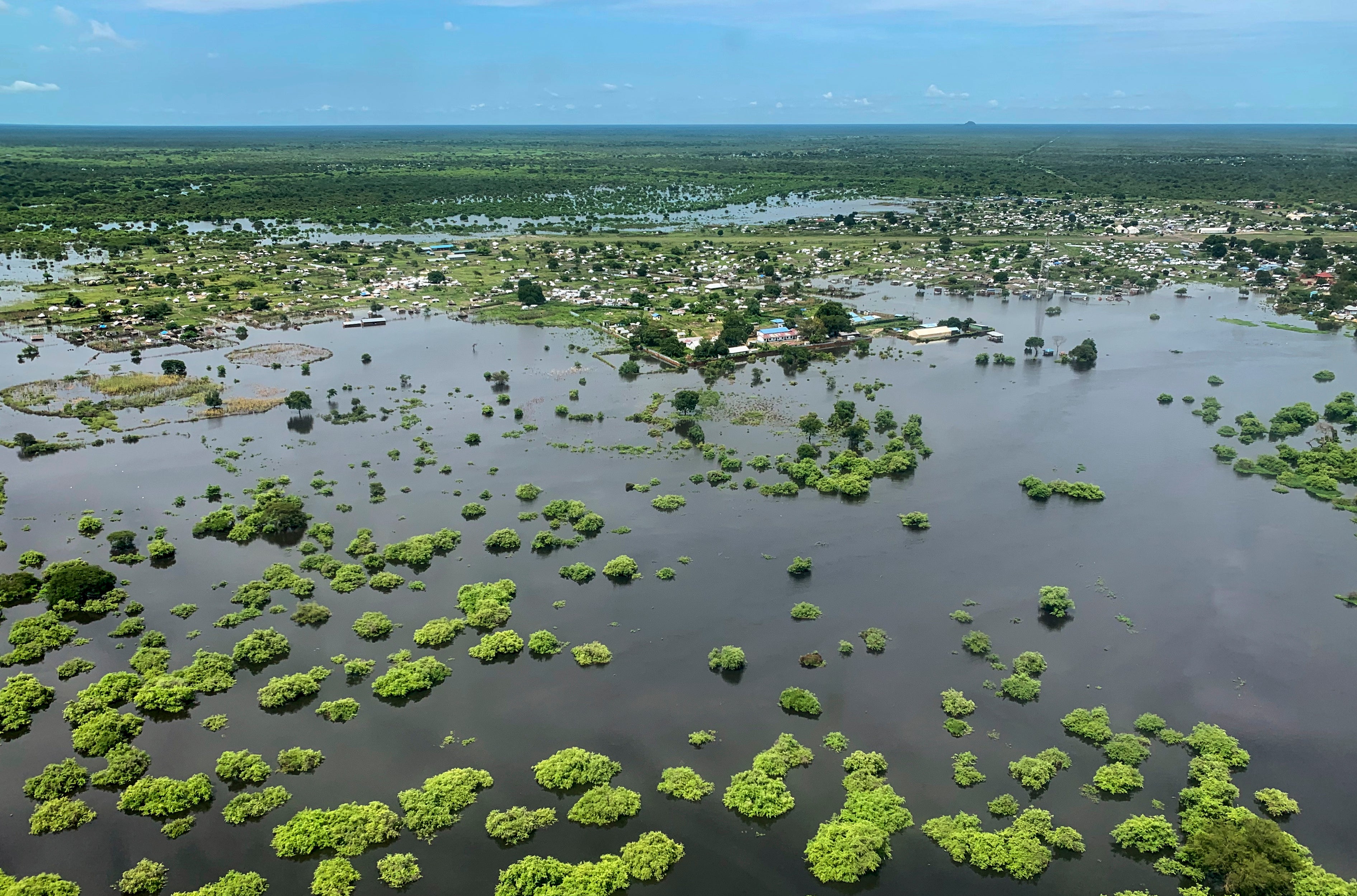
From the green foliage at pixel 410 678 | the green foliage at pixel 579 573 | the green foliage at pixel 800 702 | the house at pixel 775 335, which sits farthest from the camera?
the house at pixel 775 335

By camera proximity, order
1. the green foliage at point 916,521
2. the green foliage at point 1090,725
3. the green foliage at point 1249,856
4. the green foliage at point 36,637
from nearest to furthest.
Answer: the green foliage at point 1249,856, the green foliage at point 1090,725, the green foliage at point 36,637, the green foliage at point 916,521

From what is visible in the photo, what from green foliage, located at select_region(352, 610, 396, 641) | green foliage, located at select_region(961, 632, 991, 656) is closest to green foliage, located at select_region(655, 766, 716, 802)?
green foliage, located at select_region(961, 632, 991, 656)

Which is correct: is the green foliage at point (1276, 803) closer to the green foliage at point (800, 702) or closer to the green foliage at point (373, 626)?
the green foliage at point (373, 626)

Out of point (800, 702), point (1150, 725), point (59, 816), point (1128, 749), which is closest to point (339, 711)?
point (59, 816)

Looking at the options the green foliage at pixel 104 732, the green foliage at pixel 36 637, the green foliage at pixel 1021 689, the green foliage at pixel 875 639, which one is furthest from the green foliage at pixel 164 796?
the green foliage at pixel 1021 689

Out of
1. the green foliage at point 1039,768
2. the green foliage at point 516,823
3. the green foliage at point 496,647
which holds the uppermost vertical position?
the green foliage at point 496,647

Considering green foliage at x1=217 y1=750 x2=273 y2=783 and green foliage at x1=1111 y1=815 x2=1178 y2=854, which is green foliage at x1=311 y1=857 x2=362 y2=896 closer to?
green foliage at x1=217 y1=750 x2=273 y2=783

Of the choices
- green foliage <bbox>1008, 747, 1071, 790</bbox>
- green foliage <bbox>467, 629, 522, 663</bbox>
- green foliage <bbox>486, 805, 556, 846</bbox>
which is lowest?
green foliage <bbox>486, 805, 556, 846</bbox>
